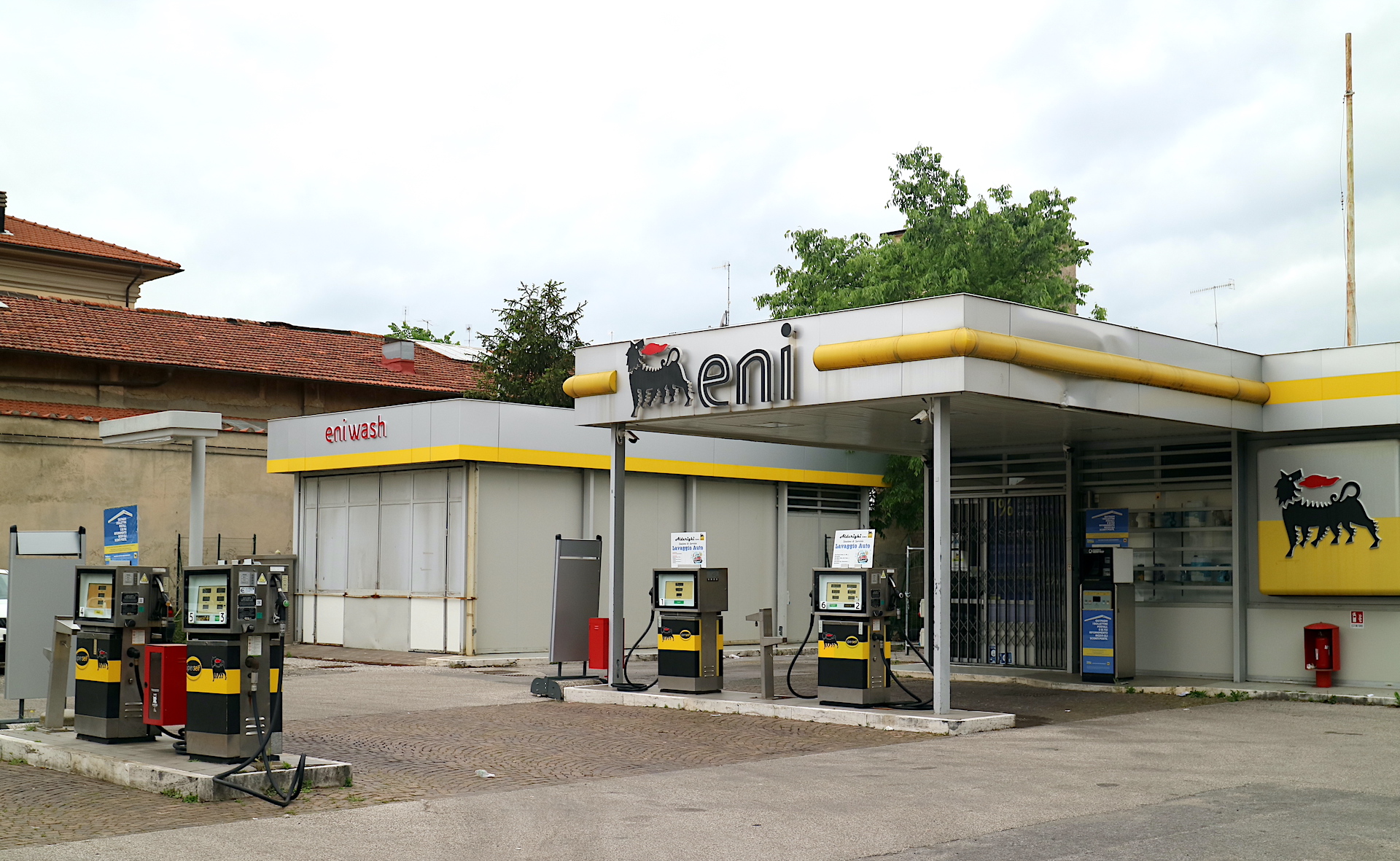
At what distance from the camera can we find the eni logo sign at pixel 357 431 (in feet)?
80.7

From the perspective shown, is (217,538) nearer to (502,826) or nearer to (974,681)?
(974,681)

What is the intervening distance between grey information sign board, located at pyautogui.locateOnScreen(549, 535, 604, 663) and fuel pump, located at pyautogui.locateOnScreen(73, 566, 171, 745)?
734 cm

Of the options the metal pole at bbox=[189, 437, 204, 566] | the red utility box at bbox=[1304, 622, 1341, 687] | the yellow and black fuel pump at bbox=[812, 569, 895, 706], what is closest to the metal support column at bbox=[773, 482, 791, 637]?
the red utility box at bbox=[1304, 622, 1341, 687]

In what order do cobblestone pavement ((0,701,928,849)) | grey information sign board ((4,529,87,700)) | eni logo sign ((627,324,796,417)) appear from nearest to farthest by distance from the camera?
1. cobblestone pavement ((0,701,928,849))
2. grey information sign board ((4,529,87,700))
3. eni logo sign ((627,324,796,417))

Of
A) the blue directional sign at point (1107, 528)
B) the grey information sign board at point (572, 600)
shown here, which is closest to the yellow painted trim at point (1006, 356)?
the blue directional sign at point (1107, 528)

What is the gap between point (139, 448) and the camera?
1103 inches

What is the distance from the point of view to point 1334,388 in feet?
56.6

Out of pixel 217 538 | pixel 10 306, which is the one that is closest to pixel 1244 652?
pixel 217 538

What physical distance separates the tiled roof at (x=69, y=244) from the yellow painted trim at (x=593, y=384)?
2438 centimetres

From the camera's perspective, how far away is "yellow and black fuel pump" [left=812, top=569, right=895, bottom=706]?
48.8 ft

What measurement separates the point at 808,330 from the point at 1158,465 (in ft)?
21.9

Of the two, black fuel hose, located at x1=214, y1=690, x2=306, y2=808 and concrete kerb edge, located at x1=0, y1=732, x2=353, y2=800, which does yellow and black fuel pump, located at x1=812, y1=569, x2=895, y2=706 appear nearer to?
concrete kerb edge, located at x1=0, y1=732, x2=353, y2=800

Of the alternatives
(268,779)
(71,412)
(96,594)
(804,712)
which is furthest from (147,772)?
(71,412)

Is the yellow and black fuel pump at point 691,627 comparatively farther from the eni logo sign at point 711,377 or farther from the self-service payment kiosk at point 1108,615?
the self-service payment kiosk at point 1108,615
